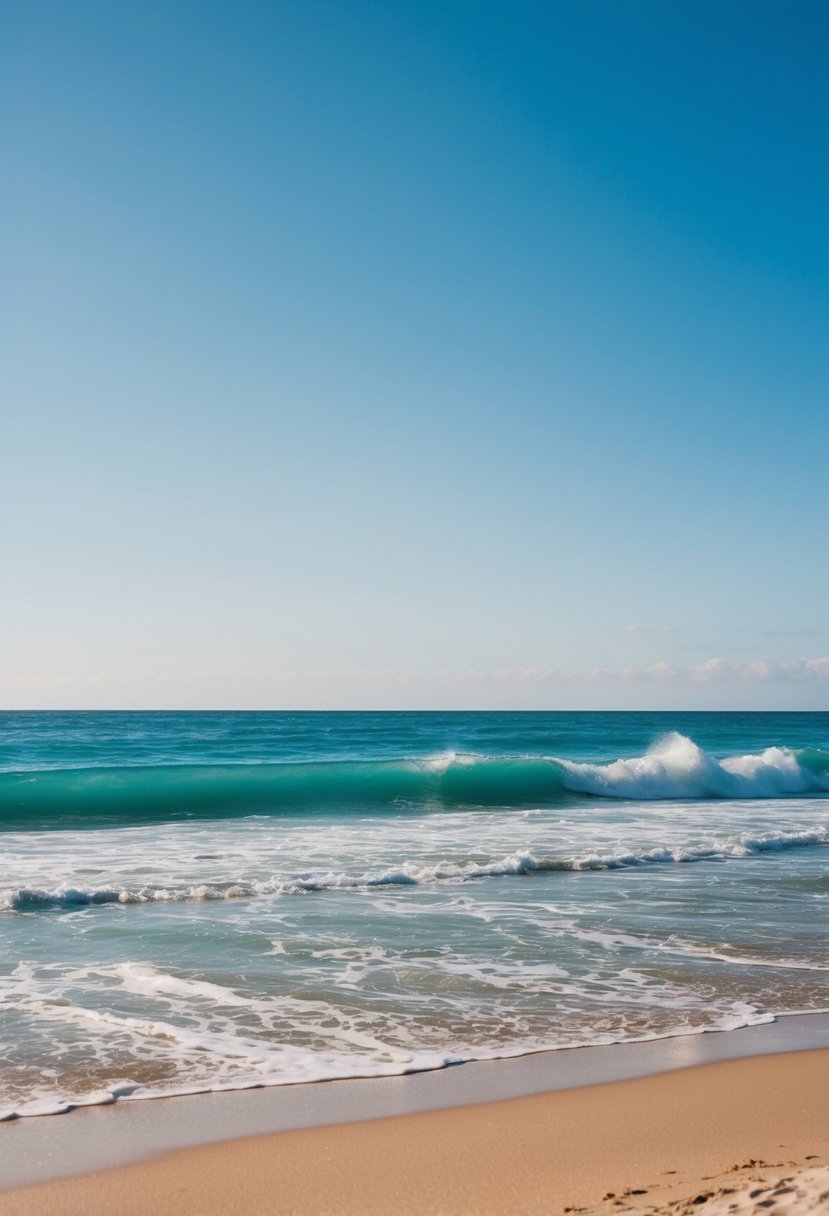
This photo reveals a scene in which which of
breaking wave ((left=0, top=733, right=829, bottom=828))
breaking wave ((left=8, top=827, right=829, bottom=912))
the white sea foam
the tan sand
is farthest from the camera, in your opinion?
the white sea foam

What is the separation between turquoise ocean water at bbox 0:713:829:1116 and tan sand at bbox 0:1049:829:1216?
91 cm

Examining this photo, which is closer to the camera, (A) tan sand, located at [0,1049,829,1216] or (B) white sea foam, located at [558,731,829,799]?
(A) tan sand, located at [0,1049,829,1216]

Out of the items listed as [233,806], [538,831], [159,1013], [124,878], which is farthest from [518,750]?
[159,1013]

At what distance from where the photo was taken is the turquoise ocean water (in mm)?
5812

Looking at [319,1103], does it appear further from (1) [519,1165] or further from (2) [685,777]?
(2) [685,777]

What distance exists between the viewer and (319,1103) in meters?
4.88

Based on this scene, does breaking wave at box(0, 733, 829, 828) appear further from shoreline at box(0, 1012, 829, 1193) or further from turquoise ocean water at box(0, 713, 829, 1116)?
shoreline at box(0, 1012, 829, 1193)

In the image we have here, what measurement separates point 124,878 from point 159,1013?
5640 millimetres

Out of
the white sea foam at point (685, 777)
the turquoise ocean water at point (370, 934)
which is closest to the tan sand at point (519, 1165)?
the turquoise ocean water at point (370, 934)

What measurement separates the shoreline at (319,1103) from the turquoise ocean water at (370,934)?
0.58 ft

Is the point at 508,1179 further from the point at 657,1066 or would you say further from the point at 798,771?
the point at 798,771

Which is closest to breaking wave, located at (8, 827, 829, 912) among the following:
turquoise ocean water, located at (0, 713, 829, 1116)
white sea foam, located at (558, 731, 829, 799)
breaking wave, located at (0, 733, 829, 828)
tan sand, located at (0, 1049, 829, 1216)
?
turquoise ocean water, located at (0, 713, 829, 1116)

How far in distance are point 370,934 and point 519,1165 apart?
192 inches

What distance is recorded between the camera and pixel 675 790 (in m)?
27.0
